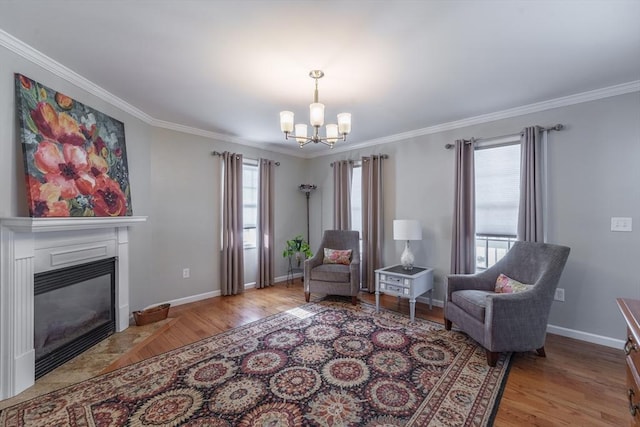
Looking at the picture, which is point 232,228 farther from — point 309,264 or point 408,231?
point 408,231

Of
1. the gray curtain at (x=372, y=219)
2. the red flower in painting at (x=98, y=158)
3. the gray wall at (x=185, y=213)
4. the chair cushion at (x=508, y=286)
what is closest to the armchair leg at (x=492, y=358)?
the chair cushion at (x=508, y=286)

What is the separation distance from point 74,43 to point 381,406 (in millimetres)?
3414

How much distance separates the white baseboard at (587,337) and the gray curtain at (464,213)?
0.97 m

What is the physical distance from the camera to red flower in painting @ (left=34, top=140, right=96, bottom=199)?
7.10ft

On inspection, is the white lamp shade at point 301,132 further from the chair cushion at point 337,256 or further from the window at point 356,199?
the window at point 356,199

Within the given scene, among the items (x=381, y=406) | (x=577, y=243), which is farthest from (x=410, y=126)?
(x=381, y=406)

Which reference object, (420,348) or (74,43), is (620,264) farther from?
(74,43)

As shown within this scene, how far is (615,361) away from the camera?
95.0 inches

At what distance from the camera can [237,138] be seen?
4.45 metres

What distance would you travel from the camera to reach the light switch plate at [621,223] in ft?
8.57

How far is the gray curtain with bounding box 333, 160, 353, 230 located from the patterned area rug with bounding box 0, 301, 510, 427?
2.22 m

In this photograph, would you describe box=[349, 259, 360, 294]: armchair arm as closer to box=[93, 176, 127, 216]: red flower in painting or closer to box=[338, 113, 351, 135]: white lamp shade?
box=[338, 113, 351, 135]: white lamp shade

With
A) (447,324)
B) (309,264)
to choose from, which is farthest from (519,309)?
(309,264)

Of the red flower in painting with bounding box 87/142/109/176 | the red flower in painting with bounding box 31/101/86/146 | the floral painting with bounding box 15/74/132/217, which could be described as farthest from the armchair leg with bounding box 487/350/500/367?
the red flower in painting with bounding box 31/101/86/146
